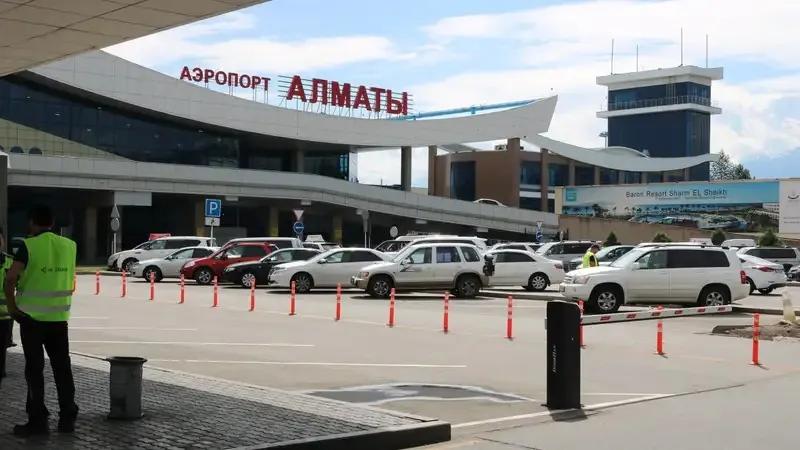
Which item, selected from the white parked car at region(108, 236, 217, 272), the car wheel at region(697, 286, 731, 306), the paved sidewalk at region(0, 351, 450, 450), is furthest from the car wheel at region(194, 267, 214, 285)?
the paved sidewalk at region(0, 351, 450, 450)

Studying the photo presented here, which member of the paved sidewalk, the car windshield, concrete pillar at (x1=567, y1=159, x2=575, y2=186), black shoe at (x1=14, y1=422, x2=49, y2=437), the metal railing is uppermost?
the metal railing

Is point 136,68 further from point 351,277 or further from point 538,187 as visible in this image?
point 538,187

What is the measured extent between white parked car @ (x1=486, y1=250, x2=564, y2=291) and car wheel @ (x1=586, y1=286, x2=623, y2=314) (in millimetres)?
8783

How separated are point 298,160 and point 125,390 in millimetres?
71123

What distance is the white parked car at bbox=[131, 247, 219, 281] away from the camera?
1532 inches

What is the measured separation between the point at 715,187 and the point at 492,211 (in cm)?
2768

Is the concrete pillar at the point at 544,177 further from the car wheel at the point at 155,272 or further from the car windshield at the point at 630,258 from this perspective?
the car windshield at the point at 630,258

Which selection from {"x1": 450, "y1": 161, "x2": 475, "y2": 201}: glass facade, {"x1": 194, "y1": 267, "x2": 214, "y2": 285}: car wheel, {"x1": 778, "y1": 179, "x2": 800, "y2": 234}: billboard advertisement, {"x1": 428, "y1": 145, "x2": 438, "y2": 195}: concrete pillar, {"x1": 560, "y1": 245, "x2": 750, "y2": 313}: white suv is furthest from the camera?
{"x1": 450, "y1": 161, "x2": 475, "y2": 201}: glass facade

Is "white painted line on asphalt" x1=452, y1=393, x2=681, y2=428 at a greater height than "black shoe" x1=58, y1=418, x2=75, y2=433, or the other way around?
"black shoe" x1=58, y1=418, x2=75, y2=433

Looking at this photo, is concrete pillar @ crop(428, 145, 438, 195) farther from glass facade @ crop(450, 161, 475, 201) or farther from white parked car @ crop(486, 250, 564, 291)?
white parked car @ crop(486, 250, 564, 291)

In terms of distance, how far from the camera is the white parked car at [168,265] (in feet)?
128

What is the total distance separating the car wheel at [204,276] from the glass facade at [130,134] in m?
27.4

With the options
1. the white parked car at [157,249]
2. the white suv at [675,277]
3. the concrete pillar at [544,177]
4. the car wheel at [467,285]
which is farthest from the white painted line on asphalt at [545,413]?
the concrete pillar at [544,177]

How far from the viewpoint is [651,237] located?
283 feet
